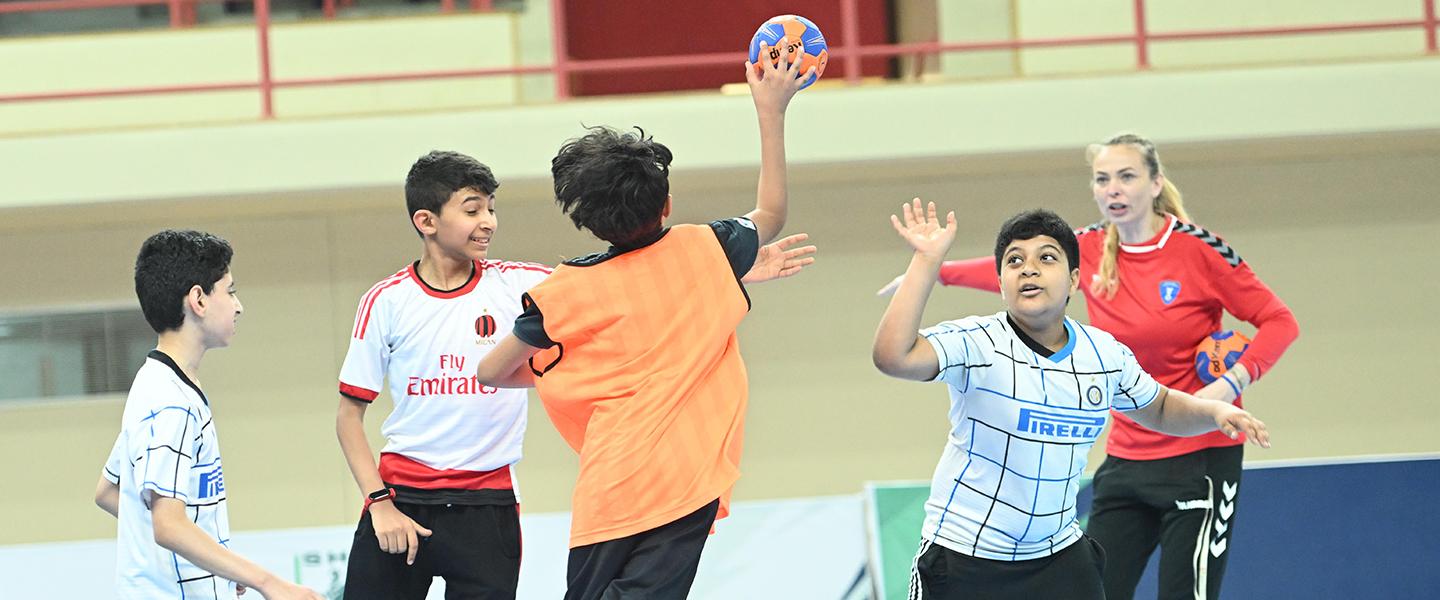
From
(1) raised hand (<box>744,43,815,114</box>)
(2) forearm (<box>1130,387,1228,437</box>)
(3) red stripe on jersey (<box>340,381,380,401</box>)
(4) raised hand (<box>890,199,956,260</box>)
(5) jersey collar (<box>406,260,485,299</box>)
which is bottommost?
(2) forearm (<box>1130,387,1228,437</box>)

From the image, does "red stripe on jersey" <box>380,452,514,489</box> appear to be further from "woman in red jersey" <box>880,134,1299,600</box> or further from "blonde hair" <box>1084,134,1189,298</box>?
"blonde hair" <box>1084,134,1189,298</box>

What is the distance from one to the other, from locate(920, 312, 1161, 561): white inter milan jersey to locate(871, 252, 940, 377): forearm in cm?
16

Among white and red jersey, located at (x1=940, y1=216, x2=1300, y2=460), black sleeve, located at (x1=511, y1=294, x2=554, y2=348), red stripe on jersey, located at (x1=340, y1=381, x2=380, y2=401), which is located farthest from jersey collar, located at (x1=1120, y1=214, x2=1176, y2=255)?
red stripe on jersey, located at (x1=340, y1=381, x2=380, y2=401)

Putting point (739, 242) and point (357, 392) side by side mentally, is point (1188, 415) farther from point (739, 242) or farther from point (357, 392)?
point (357, 392)

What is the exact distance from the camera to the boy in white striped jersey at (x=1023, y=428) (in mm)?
3107

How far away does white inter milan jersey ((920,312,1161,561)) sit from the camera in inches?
122

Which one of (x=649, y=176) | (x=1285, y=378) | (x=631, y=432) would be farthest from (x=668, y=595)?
(x=1285, y=378)

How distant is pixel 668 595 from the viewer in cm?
278

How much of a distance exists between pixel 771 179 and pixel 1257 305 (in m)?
1.92

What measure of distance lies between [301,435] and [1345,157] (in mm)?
5703

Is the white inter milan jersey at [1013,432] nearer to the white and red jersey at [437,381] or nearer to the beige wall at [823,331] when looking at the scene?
the white and red jersey at [437,381]

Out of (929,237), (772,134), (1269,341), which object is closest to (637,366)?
(772,134)

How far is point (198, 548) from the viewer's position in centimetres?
270

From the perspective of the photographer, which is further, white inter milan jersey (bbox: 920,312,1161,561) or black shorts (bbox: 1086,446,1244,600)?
black shorts (bbox: 1086,446,1244,600)
